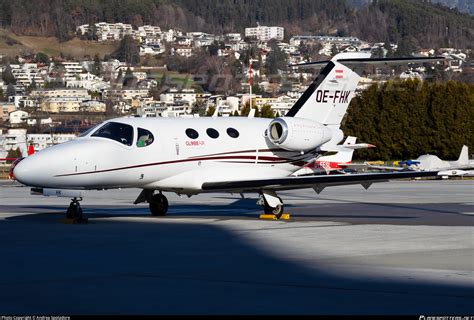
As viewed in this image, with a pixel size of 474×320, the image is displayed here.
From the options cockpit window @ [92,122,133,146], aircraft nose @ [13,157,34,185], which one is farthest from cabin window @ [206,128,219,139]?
aircraft nose @ [13,157,34,185]

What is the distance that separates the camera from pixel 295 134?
27.3 m

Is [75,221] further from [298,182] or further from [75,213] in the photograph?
[298,182]

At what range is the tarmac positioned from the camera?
13.3m

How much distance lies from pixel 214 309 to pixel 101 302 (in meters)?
1.51

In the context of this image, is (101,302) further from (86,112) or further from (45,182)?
(86,112)

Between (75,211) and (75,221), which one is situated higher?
(75,211)

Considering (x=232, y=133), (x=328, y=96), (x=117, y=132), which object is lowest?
(x=232, y=133)

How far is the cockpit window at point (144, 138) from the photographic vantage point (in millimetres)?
25578

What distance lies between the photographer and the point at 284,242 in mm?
20516

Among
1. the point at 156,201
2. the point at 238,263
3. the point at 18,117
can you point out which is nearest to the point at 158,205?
the point at 156,201

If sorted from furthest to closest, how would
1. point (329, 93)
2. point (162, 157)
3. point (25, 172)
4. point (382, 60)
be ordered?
point (329, 93)
point (382, 60)
point (162, 157)
point (25, 172)

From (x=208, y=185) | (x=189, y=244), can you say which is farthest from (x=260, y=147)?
(x=189, y=244)

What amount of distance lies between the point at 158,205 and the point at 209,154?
215cm

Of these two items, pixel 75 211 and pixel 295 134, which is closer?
pixel 75 211
